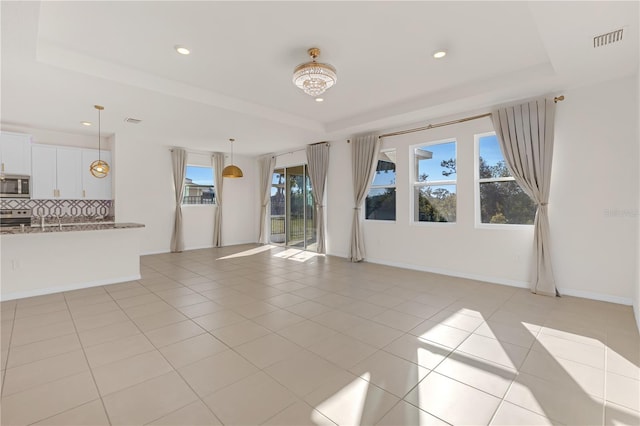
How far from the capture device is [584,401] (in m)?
1.95

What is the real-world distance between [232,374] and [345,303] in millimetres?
1899

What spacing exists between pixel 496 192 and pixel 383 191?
2.20 meters

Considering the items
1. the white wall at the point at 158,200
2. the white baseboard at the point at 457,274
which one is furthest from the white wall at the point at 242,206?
the white baseboard at the point at 457,274

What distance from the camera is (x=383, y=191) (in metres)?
6.40

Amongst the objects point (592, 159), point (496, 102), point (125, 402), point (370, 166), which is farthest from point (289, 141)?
point (125, 402)

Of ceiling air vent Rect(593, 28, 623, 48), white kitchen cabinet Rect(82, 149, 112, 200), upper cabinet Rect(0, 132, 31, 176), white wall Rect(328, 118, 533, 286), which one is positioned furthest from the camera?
white kitchen cabinet Rect(82, 149, 112, 200)

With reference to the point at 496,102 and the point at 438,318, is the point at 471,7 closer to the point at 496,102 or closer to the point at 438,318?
the point at 496,102

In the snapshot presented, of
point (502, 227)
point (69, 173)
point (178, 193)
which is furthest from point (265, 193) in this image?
point (502, 227)

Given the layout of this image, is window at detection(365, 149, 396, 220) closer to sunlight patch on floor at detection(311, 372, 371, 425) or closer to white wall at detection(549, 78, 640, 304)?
white wall at detection(549, 78, 640, 304)

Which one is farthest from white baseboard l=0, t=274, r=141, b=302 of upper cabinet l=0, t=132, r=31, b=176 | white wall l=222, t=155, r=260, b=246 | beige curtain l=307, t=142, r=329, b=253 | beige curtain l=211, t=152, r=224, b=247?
white wall l=222, t=155, r=260, b=246

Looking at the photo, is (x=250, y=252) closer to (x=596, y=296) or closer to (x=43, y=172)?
(x=43, y=172)

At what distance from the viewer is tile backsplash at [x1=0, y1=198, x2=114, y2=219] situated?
6.11 metres

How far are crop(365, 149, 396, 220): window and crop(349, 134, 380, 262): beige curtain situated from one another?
212 millimetres

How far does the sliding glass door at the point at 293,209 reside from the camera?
8297 millimetres
